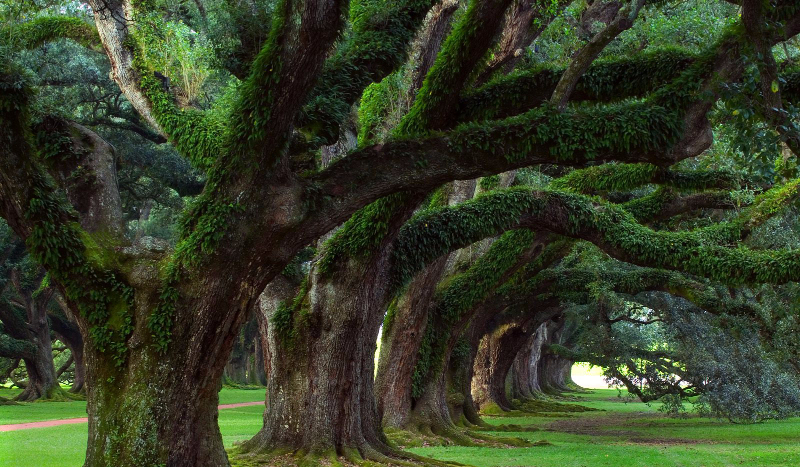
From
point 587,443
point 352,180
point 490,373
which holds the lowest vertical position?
point 587,443

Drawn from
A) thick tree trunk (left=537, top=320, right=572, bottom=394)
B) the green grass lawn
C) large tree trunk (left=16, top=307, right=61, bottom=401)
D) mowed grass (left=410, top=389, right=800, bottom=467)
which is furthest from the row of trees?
thick tree trunk (left=537, top=320, right=572, bottom=394)

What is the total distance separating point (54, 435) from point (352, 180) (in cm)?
1031

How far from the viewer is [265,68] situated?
6828 millimetres

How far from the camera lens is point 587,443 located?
51.3 ft

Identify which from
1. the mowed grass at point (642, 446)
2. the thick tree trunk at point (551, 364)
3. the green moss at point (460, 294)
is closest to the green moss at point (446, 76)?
the mowed grass at point (642, 446)

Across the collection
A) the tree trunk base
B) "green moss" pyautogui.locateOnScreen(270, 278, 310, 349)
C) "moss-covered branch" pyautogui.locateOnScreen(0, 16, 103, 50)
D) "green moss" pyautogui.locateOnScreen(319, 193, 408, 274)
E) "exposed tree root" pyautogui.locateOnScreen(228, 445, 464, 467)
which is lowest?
"exposed tree root" pyautogui.locateOnScreen(228, 445, 464, 467)

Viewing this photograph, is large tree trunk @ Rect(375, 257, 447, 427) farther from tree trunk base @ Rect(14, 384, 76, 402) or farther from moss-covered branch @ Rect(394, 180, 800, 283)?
tree trunk base @ Rect(14, 384, 76, 402)

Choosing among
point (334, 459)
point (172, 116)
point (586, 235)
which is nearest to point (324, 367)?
point (334, 459)

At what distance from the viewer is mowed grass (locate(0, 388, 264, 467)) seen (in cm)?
1105

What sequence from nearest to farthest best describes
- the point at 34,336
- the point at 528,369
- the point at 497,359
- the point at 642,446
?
the point at 642,446 → the point at 497,359 → the point at 34,336 → the point at 528,369

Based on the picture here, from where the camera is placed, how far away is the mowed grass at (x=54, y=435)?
1105cm

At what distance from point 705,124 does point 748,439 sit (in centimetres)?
1175

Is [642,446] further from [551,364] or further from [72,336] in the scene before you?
[551,364]

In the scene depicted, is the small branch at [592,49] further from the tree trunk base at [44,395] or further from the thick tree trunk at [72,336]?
the thick tree trunk at [72,336]
